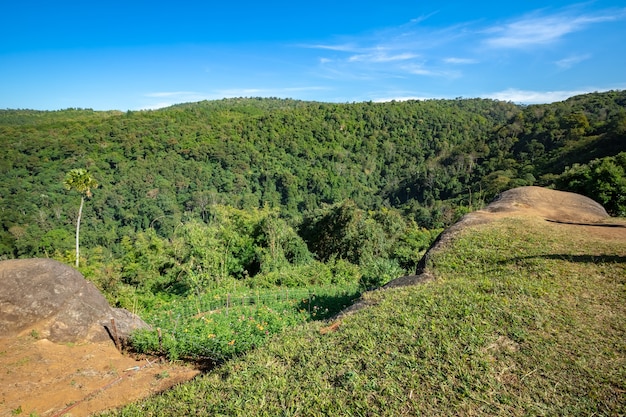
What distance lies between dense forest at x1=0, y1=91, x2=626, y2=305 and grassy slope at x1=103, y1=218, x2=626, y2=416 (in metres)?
6.86

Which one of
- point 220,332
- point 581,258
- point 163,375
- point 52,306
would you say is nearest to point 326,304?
point 220,332

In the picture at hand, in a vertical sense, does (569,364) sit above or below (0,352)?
above

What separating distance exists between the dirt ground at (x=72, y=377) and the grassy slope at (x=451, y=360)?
225cm

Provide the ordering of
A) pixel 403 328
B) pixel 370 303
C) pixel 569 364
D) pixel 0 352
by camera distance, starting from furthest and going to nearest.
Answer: pixel 0 352 → pixel 370 303 → pixel 403 328 → pixel 569 364

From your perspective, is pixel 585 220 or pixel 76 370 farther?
pixel 585 220

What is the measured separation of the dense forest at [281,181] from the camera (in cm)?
1945

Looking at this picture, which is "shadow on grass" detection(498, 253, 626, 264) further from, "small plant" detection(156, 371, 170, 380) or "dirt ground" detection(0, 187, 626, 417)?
"small plant" detection(156, 371, 170, 380)

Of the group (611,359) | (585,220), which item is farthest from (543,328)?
(585,220)

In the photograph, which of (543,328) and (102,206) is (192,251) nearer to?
(543,328)

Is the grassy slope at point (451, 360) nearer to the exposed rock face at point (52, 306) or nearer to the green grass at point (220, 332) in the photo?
the green grass at point (220, 332)

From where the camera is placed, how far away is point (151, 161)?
273ft

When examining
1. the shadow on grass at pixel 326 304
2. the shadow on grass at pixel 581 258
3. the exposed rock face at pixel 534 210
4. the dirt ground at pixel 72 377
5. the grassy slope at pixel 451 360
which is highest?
the exposed rock face at pixel 534 210

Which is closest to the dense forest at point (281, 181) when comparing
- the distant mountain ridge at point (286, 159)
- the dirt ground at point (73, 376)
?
the distant mountain ridge at point (286, 159)

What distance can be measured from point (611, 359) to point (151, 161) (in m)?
92.6
